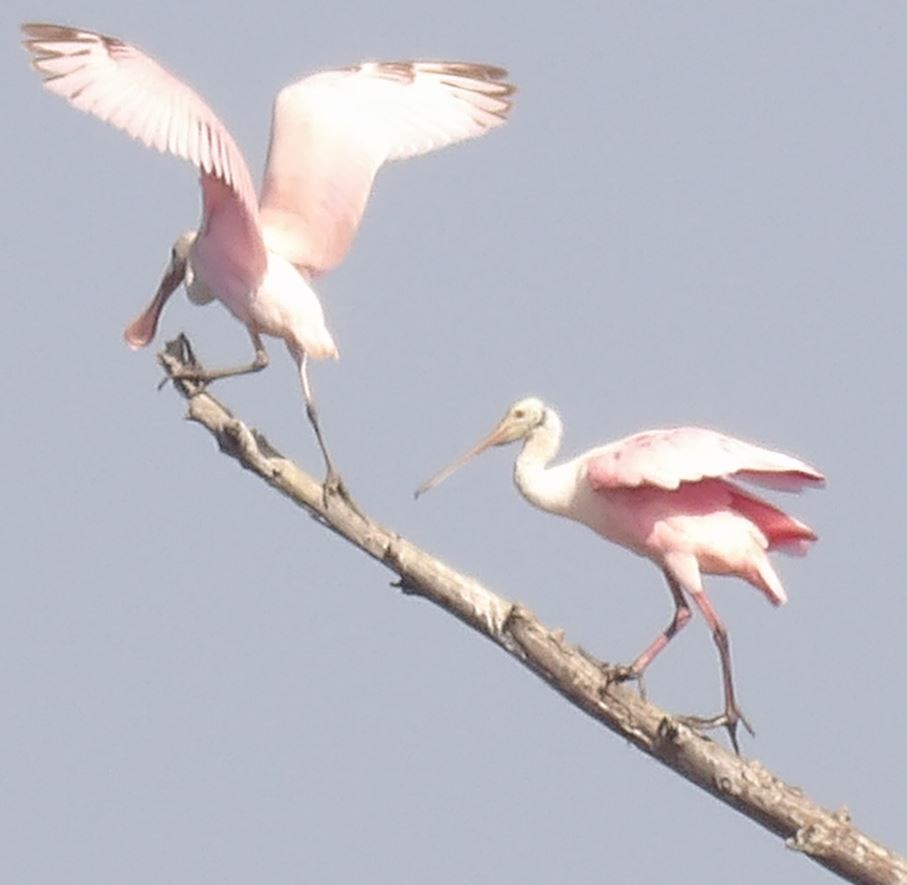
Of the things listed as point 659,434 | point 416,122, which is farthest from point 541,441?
point 416,122

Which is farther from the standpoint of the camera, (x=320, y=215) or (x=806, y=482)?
(x=320, y=215)

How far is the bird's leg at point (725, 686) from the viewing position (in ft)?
53.9

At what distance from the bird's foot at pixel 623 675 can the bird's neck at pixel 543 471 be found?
146 cm

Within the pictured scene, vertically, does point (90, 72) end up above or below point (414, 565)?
above

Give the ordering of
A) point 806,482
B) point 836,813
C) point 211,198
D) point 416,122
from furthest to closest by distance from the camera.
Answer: point 416,122 < point 211,198 < point 806,482 < point 836,813

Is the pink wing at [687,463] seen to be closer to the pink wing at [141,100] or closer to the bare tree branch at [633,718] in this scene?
the bare tree branch at [633,718]

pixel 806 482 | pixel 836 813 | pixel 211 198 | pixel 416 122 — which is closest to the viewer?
pixel 836 813

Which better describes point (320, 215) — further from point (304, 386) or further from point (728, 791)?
point (728, 791)

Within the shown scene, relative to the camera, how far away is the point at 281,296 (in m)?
17.2

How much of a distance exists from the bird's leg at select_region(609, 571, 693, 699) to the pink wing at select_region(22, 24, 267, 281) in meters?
2.34

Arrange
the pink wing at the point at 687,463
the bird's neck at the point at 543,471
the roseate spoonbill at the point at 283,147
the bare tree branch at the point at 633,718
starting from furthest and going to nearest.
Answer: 1. the bird's neck at the point at 543,471
2. the roseate spoonbill at the point at 283,147
3. the pink wing at the point at 687,463
4. the bare tree branch at the point at 633,718

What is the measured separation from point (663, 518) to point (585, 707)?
1.60 m

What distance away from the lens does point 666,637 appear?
55.6 feet

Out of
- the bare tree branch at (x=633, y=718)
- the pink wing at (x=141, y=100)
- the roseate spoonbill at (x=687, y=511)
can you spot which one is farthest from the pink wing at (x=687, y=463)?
the pink wing at (x=141, y=100)
